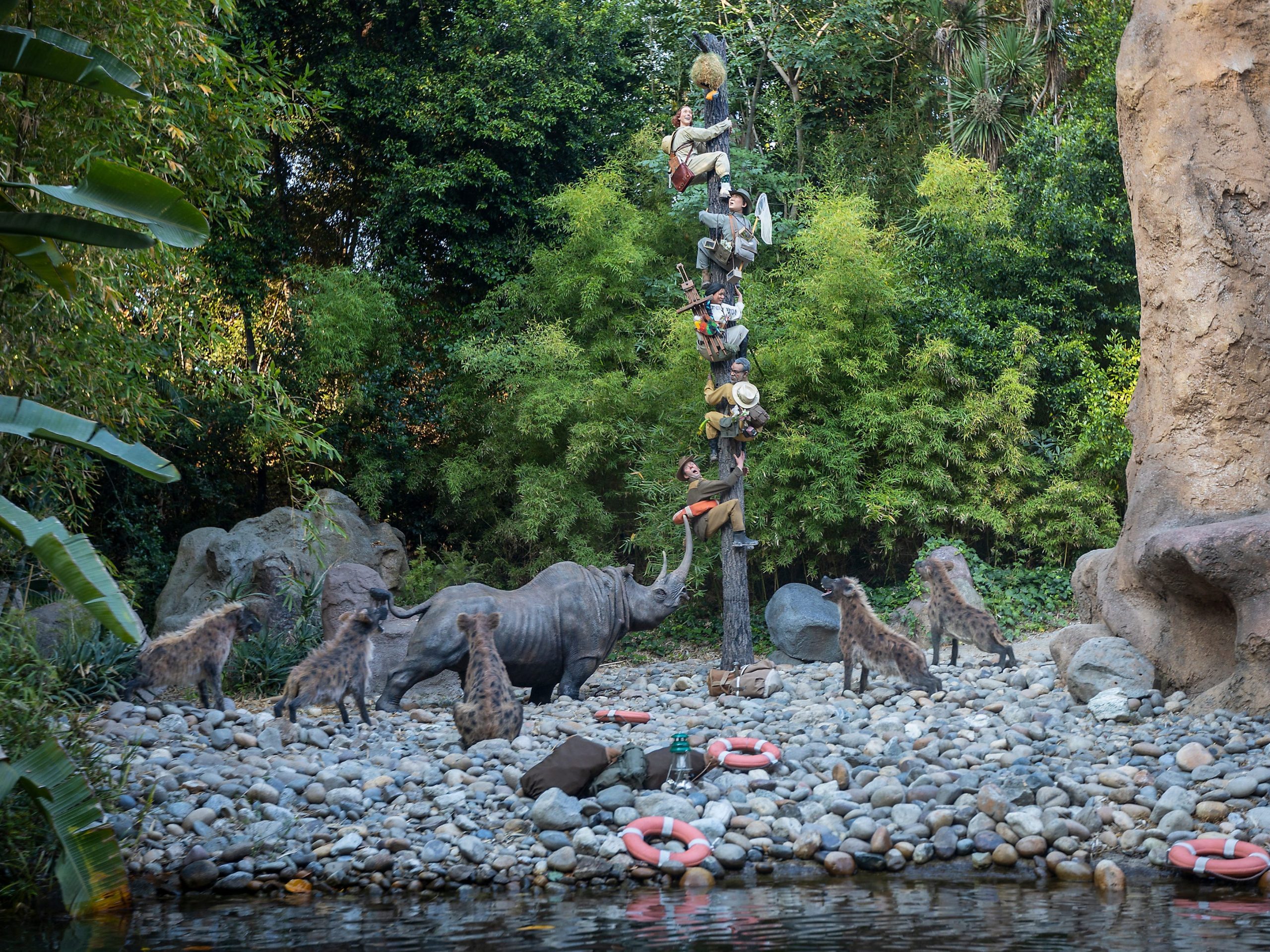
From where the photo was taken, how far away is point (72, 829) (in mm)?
4684

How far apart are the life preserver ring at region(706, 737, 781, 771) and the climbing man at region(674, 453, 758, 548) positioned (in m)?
3.12

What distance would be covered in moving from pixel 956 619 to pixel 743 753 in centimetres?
295

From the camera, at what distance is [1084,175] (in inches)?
547

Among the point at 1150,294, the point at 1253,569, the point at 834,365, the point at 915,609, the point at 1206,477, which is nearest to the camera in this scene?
the point at 1253,569

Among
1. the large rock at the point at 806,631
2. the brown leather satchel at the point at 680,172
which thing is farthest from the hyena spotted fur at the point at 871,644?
the brown leather satchel at the point at 680,172

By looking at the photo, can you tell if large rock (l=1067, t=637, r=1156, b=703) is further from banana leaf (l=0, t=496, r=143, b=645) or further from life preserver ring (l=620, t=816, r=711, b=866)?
banana leaf (l=0, t=496, r=143, b=645)

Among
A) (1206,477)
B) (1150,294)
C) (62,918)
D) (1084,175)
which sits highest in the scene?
(1084,175)

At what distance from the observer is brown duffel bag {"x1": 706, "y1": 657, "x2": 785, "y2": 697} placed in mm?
9086

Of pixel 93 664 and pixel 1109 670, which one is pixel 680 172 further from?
pixel 93 664

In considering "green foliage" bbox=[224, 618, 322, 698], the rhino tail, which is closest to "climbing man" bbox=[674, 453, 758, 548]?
the rhino tail

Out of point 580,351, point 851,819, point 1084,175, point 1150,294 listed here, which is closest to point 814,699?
point 851,819

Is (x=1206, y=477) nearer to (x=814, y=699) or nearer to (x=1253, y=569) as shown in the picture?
(x=1253, y=569)

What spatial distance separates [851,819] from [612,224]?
10198 mm

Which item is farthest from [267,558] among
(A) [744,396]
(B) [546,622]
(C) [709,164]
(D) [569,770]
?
(D) [569,770]
